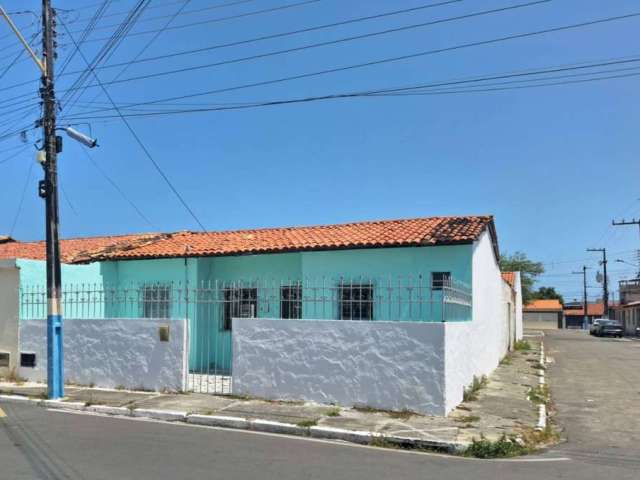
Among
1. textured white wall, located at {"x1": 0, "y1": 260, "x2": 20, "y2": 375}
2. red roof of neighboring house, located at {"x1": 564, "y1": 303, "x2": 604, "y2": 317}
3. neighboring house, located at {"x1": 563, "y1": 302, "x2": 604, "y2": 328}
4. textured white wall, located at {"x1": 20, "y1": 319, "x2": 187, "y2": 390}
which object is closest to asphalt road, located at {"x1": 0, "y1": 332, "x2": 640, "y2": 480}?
textured white wall, located at {"x1": 20, "y1": 319, "x2": 187, "y2": 390}

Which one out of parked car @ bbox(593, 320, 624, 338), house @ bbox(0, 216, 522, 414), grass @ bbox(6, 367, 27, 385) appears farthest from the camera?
parked car @ bbox(593, 320, 624, 338)

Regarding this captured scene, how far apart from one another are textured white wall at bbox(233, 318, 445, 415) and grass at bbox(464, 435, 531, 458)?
1.89 metres

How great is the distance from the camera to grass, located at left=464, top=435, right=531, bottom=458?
798cm

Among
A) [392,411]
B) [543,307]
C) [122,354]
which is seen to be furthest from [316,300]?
[543,307]

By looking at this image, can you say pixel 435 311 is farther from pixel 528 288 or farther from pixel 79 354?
pixel 528 288

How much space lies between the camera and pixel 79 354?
13.8m

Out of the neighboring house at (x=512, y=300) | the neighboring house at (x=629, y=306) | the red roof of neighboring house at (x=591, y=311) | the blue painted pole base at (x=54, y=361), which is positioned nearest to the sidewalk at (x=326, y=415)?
the blue painted pole base at (x=54, y=361)

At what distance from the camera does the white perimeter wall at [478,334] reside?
10781mm

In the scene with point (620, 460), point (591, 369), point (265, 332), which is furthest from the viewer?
point (591, 369)

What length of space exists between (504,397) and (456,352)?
247 centimetres

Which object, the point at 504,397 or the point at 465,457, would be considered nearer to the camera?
the point at 465,457

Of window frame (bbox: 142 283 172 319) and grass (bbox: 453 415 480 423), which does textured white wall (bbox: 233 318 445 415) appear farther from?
window frame (bbox: 142 283 172 319)

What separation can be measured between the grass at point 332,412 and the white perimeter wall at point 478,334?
1838 mm

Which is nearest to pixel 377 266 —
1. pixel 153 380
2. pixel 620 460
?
pixel 153 380
